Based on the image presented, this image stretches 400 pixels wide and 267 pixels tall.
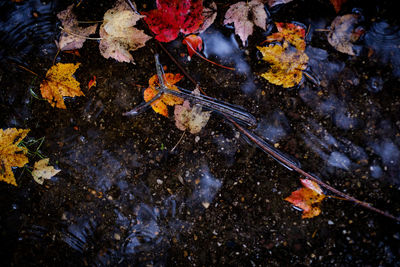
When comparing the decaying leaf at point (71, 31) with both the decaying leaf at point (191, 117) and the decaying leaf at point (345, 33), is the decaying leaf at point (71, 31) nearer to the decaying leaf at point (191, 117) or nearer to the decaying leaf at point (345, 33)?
the decaying leaf at point (191, 117)

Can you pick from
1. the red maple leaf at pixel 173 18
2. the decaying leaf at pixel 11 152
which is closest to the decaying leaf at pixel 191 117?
the red maple leaf at pixel 173 18

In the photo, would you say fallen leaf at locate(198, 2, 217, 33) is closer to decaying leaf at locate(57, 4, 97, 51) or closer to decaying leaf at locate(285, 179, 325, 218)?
decaying leaf at locate(57, 4, 97, 51)

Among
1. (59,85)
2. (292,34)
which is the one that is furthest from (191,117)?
(59,85)

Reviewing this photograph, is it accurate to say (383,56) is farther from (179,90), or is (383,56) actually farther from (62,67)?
(62,67)

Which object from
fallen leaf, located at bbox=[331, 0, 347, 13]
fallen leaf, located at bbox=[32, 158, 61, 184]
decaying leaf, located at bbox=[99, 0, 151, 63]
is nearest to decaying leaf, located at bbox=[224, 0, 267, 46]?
fallen leaf, located at bbox=[331, 0, 347, 13]

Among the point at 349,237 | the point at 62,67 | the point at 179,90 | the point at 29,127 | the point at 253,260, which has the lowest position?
the point at 253,260

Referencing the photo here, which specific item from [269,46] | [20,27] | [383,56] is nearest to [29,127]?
[20,27]

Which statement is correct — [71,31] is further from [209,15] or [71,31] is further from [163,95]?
[209,15]
